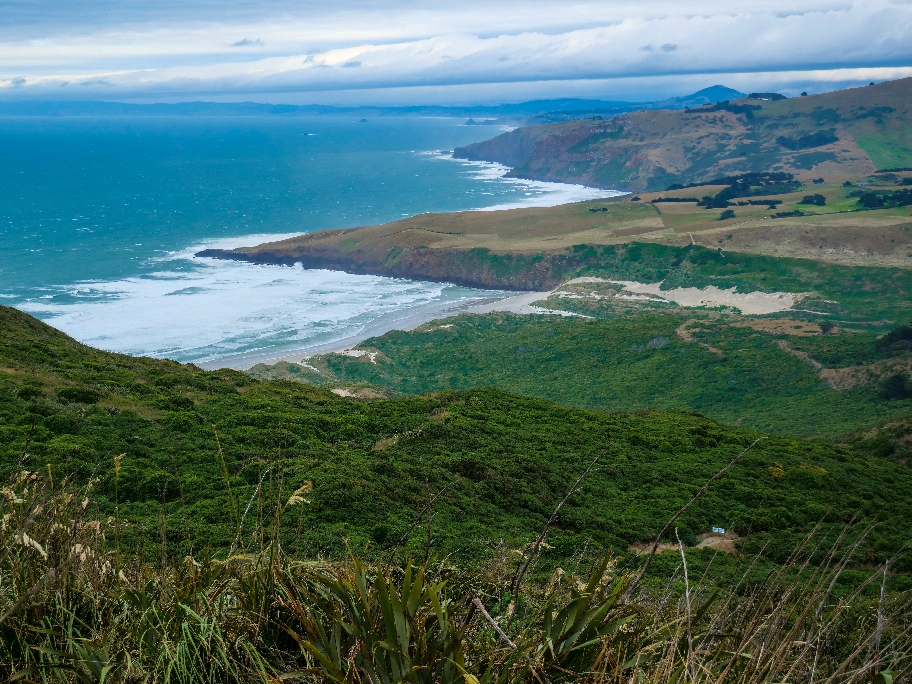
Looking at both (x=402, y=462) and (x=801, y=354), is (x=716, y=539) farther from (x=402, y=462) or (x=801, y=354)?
(x=801, y=354)

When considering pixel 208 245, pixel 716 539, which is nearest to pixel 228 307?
pixel 208 245

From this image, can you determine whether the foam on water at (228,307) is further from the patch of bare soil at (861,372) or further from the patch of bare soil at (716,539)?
the patch of bare soil at (716,539)

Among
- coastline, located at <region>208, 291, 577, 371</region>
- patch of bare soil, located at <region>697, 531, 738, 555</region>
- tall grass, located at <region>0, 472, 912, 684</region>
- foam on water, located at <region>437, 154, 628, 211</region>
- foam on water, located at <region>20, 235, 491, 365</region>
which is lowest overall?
coastline, located at <region>208, 291, 577, 371</region>

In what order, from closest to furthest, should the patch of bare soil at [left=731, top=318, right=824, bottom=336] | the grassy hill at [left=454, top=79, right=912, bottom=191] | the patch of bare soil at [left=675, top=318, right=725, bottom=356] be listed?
1. the patch of bare soil at [left=675, top=318, right=725, bottom=356]
2. the patch of bare soil at [left=731, top=318, right=824, bottom=336]
3. the grassy hill at [left=454, top=79, right=912, bottom=191]

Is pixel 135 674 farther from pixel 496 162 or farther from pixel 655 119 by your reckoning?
pixel 496 162

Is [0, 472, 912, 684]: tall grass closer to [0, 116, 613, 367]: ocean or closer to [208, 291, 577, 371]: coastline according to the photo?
[208, 291, 577, 371]: coastline

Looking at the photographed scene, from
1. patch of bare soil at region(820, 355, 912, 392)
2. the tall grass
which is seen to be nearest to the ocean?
patch of bare soil at region(820, 355, 912, 392)

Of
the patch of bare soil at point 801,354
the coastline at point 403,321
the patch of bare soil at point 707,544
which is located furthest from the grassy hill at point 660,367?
the patch of bare soil at point 707,544

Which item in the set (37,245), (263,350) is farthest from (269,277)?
(37,245)
